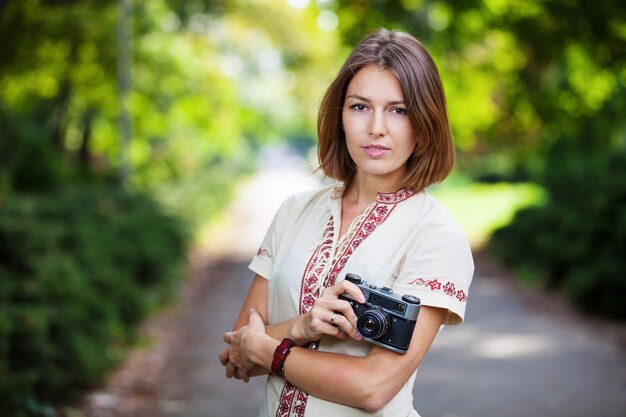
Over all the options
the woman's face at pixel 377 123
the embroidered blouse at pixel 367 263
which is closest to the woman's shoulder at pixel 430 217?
the embroidered blouse at pixel 367 263

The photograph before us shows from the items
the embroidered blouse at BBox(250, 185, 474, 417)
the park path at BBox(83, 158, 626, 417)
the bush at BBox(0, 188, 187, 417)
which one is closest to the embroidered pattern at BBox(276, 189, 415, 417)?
the embroidered blouse at BBox(250, 185, 474, 417)

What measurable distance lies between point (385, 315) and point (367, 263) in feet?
0.79

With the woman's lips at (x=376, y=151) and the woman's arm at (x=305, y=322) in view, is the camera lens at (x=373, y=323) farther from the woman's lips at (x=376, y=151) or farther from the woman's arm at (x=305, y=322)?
the woman's lips at (x=376, y=151)

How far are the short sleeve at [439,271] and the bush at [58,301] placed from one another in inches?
131

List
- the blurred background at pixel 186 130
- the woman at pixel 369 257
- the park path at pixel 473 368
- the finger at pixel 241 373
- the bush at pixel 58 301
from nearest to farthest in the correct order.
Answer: the woman at pixel 369 257, the finger at pixel 241 373, the bush at pixel 58 301, the blurred background at pixel 186 130, the park path at pixel 473 368

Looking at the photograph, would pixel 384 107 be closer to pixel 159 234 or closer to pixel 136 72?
pixel 159 234

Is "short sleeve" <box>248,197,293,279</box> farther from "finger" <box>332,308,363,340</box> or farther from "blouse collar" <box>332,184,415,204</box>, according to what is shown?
"finger" <box>332,308,363,340</box>

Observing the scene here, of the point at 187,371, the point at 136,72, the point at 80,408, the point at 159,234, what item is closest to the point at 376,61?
the point at 80,408

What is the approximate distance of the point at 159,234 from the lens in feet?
41.1

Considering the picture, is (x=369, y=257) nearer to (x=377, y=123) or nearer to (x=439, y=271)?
(x=439, y=271)

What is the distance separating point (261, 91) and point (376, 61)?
22226 mm

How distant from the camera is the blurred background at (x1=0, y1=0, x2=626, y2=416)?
244 inches

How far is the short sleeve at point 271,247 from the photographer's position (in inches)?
97.1

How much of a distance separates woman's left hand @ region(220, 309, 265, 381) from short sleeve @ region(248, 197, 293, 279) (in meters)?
0.13
